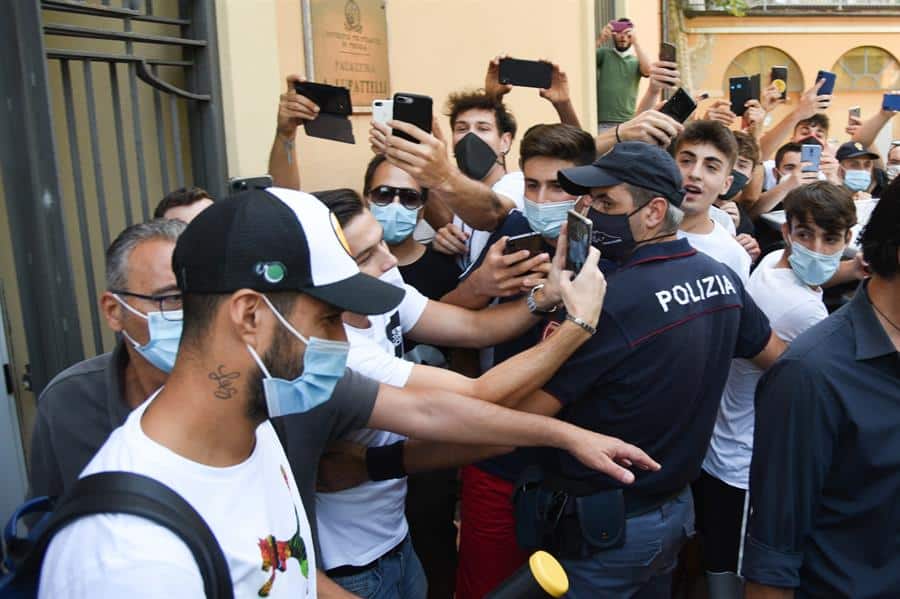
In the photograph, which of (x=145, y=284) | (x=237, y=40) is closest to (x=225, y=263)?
(x=145, y=284)

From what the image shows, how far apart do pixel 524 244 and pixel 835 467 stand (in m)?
1.28

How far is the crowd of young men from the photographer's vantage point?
55.4 inches

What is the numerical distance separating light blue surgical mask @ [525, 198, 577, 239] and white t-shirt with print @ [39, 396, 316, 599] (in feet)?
5.88

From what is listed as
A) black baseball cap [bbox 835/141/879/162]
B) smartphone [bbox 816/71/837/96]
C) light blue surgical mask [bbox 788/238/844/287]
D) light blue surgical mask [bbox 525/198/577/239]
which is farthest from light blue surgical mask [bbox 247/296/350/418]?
black baseball cap [bbox 835/141/879/162]

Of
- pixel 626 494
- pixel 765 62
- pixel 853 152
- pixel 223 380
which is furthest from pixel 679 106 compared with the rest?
pixel 765 62

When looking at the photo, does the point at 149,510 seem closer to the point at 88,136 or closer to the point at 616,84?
the point at 88,136

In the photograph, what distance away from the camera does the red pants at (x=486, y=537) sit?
9.47ft

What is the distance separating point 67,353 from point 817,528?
2608 mm

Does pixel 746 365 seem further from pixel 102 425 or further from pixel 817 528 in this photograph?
pixel 102 425

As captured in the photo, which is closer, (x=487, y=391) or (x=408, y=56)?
(x=487, y=391)

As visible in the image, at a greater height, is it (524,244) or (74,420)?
(524,244)

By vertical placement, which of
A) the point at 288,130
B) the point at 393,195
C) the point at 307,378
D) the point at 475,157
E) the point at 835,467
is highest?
the point at 288,130

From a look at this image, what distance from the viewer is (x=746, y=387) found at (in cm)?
334

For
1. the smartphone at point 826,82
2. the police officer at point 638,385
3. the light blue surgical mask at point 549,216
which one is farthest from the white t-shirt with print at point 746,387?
the smartphone at point 826,82
